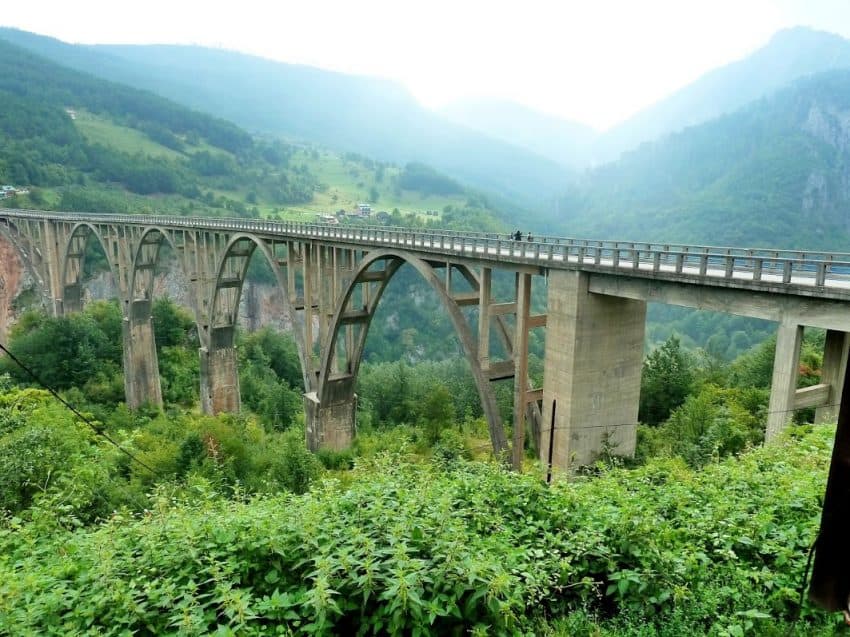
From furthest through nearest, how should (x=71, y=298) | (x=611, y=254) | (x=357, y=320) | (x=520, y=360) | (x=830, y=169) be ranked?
(x=830, y=169)
(x=71, y=298)
(x=357, y=320)
(x=611, y=254)
(x=520, y=360)

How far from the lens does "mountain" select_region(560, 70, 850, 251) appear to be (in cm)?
12888

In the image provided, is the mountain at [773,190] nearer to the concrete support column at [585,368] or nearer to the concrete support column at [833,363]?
the concrete support column at [585,368]

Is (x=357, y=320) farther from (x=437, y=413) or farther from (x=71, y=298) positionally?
(x=71, y=298)

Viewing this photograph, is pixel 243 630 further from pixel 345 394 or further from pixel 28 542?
pixel 345 394

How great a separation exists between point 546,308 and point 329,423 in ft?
53.5

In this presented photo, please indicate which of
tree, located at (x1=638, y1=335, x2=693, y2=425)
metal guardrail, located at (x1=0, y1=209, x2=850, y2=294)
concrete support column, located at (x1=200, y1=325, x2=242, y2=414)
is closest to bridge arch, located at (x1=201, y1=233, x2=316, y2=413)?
concrete support column, located at (x1=200, y1=325, x2=242, y2=414)

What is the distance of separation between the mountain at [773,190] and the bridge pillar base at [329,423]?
112154 millimetres

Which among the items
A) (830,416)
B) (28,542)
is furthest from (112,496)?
(830,416)

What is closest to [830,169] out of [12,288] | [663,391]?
[663,391]

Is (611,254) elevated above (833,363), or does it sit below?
above

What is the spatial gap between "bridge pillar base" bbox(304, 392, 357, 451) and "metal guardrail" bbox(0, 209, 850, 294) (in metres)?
9.57

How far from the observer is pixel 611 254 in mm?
24766

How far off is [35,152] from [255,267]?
5074 centimetres

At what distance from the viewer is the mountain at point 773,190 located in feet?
423
